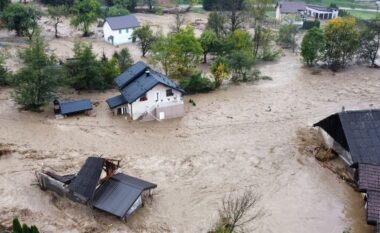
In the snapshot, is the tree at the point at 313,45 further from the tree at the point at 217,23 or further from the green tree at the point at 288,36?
the tree at the point at 217,23

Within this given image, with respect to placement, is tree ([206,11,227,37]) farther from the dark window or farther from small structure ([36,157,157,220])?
small structure ([36,157,157,220])

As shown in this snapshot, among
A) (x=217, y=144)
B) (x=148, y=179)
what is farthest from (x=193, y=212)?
(x=217, y=144)

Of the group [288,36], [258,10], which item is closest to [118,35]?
[258,10]

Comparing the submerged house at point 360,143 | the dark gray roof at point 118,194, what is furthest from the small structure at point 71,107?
the submerged house at point 360,143

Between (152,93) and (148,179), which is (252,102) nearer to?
(152,93)

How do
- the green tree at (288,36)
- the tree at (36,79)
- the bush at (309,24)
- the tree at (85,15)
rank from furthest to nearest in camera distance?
the bush at (309,24)
the green tree at (288,36)
the tree at (85,15)
the tree at (36,79)

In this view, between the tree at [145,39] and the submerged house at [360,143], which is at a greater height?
the tree at [145,39]
